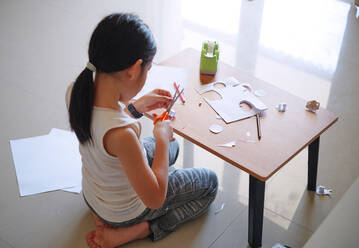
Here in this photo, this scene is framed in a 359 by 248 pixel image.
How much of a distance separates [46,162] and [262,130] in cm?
99

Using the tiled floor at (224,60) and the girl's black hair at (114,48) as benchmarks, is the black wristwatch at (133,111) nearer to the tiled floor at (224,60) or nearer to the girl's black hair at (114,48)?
the girl's black hair at (114,48)

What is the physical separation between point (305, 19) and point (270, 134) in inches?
72.3

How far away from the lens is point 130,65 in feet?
3.45

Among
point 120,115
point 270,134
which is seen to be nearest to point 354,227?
point 270,134

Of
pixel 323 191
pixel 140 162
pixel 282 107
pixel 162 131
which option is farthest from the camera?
pixel 323 191

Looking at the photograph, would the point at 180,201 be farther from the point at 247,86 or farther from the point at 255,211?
the point at 247,86

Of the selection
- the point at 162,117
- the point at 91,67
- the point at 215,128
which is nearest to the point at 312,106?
the point at 215,128

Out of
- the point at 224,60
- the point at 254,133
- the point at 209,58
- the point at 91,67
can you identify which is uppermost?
the point at 91,67

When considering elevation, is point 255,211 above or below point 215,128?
below

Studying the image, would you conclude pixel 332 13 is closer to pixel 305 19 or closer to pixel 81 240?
pixel 305 19

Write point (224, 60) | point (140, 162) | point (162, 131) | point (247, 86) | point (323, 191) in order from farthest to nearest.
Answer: point (224, 60), point (323, 191), point (247, 86), point (162, 131), point (140, 162)

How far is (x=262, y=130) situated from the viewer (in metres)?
1.39

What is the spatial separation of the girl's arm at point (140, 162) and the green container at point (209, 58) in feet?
1.52

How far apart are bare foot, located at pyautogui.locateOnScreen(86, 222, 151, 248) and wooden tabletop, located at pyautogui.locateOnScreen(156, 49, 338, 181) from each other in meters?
0.39
